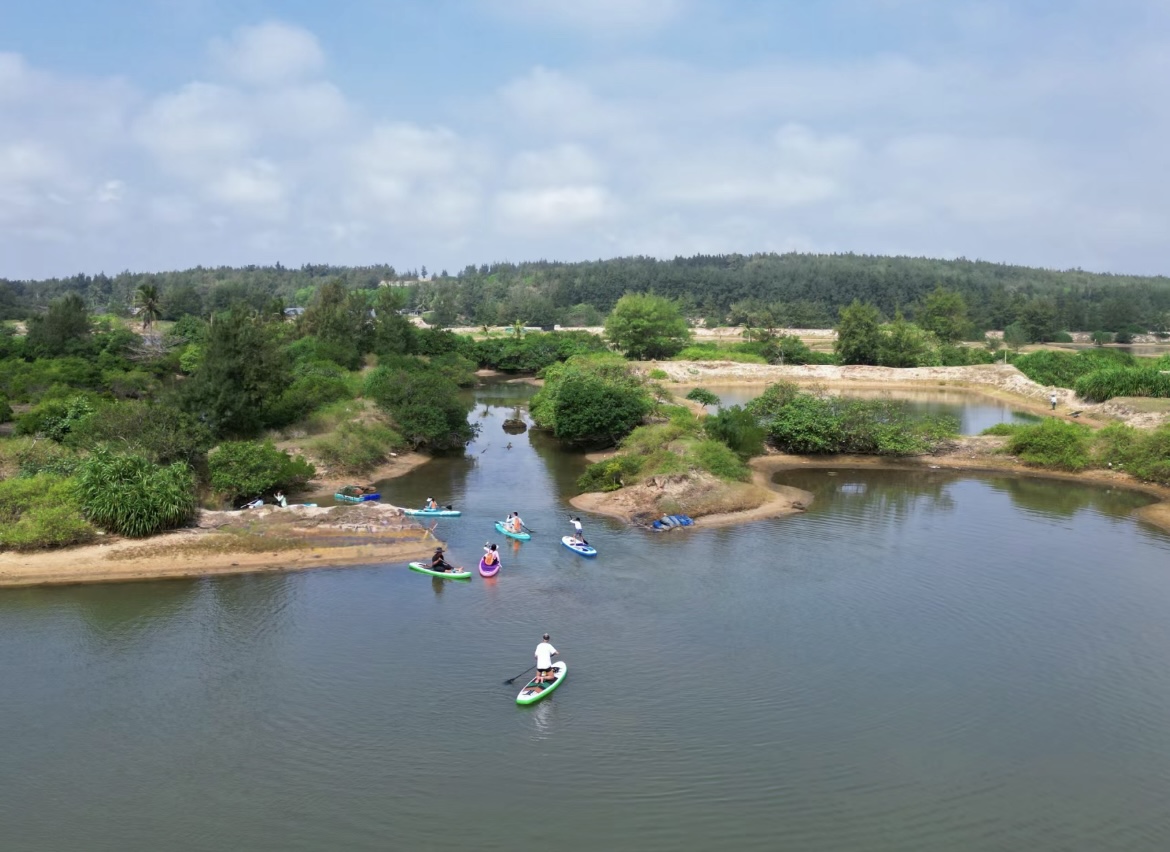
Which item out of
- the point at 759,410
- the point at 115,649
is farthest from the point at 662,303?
the point at 115,649

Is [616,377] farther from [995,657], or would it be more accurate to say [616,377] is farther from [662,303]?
[662,303]

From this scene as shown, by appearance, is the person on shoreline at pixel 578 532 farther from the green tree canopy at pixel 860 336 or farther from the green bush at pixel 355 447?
the green tree canopy at pixel 860 336

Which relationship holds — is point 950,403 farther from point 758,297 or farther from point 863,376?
point 758,297

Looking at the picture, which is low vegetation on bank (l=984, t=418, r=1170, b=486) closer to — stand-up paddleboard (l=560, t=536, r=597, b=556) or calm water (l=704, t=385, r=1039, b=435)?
calm water (l=704, t=385, r=1039, b=435)

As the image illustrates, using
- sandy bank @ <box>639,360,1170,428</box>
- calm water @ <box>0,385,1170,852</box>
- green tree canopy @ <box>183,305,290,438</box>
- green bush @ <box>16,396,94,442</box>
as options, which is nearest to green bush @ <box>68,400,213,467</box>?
green bush @ <box>16,396,94,442</box>

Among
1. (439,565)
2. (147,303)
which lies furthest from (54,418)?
(147,303)
